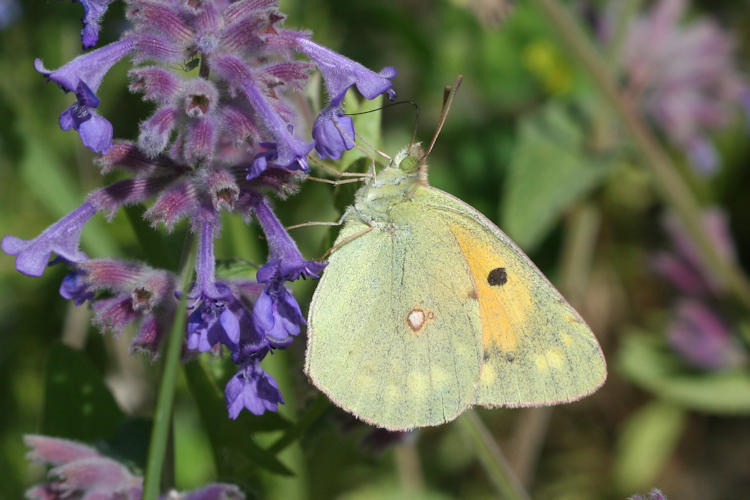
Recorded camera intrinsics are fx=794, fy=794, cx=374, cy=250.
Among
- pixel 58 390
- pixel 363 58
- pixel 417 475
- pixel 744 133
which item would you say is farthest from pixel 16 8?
pixel 744 133

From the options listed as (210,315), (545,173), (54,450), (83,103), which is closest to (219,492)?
(54,450)

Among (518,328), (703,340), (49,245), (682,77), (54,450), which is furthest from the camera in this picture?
(682,77)

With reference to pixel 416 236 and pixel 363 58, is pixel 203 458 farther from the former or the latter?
pixel 363 58

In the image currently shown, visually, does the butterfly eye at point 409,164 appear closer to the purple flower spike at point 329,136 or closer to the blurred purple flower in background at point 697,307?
the purple flower spike at point 329,136

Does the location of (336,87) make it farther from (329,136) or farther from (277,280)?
(277,280)

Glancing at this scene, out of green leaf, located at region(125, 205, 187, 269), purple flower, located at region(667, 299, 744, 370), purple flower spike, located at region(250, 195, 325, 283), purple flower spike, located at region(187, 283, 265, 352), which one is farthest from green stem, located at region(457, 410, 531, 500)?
purple flower, located at region(667, 299, 744, 370)

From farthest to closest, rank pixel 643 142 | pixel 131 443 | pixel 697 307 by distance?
pixel 697 307 → pixel 643 142 → pixel 131 443

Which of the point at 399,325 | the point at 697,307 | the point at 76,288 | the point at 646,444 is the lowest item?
the point at 646,444
